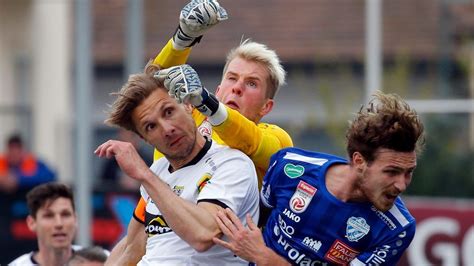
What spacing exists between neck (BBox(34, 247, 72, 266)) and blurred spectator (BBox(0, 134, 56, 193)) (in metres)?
5.22

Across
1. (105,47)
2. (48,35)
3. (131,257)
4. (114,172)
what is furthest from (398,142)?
(105,47)

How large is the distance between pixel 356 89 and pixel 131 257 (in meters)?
16.5

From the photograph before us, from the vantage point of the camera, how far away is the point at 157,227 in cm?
666

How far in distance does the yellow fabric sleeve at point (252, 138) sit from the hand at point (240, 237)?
400 mm

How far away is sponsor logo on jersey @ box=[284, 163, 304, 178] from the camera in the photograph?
666 cm

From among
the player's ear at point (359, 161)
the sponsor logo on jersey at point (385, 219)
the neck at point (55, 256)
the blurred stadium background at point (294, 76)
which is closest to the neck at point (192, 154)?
the player's ear at point (359, 161)

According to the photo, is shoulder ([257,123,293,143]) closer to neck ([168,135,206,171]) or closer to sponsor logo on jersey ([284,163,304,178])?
sponsor logo on jersey ([284,163,304,178])

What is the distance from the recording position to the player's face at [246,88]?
7246 mm

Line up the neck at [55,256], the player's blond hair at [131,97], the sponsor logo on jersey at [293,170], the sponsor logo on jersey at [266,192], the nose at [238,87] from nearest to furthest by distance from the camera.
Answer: the player's blond hair at [131,97], the sponsor logo on jersey at [293,170], the sponsor logo on jersey at [266,192], the nose at [238,87], the neck at [55,256]

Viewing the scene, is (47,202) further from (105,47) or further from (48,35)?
(105,47)

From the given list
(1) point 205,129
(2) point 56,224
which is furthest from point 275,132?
(2) point 56,224

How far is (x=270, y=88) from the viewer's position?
736 centimetres

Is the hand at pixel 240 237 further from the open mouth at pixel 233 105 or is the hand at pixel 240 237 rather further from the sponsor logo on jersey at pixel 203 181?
the open mouth at pixel 233 105

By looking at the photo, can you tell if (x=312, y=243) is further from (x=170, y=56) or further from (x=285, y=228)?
(x=170, y=56)
